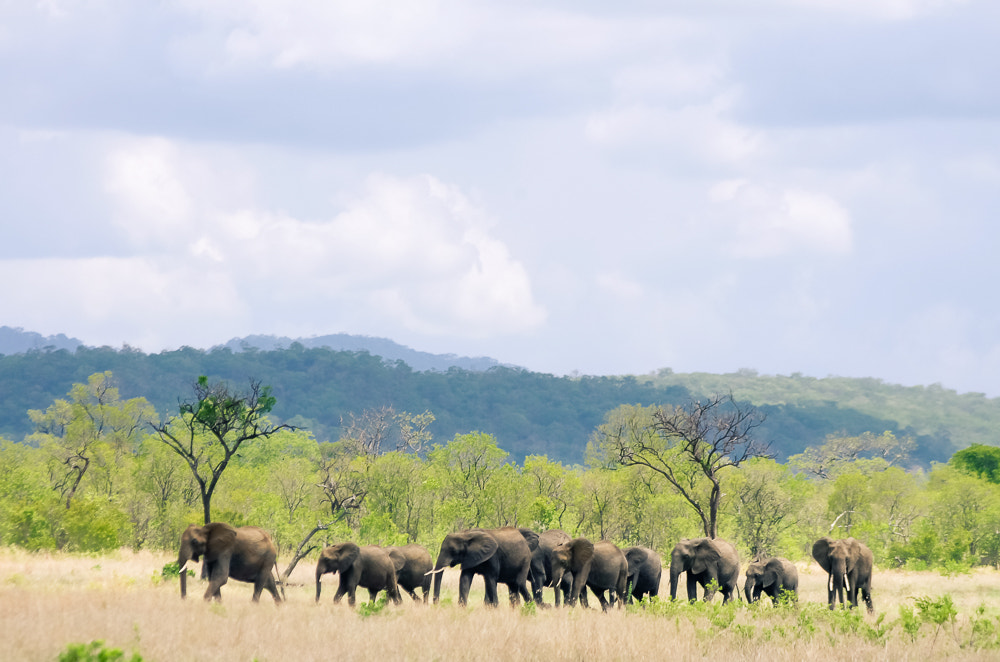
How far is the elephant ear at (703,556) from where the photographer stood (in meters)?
30.8

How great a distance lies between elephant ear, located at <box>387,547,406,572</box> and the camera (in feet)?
98.9

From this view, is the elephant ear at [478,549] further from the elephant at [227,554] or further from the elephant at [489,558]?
the elephant at [227,554]

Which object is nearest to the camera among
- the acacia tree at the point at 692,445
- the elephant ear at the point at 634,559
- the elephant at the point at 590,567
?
the elephant at the point at 590,567

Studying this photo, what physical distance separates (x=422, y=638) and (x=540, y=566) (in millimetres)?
11528

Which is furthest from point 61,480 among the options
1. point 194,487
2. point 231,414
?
point 231,414

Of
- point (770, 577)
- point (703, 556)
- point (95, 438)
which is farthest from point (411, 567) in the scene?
point (95, 438)

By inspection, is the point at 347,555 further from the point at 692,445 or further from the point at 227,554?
the point at 692,445

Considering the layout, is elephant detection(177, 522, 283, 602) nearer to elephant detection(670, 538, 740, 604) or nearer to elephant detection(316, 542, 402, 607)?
elephant detection(316, 542, 402, 607)

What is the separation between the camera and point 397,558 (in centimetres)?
3023

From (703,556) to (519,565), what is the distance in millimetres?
5904

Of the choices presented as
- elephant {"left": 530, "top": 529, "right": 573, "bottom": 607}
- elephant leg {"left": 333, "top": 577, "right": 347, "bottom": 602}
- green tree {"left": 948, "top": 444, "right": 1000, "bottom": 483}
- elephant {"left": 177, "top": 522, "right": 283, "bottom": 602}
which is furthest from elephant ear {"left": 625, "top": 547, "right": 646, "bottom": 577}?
green tree {"left": 948, "top": 444, "right": 1000, "bottom": 483}

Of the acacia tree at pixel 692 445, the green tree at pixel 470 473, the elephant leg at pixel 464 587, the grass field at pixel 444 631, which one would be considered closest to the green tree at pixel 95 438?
the green tree at pixel 470 473

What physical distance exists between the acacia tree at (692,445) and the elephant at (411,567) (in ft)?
46.6

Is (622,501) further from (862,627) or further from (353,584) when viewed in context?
(862,627)
